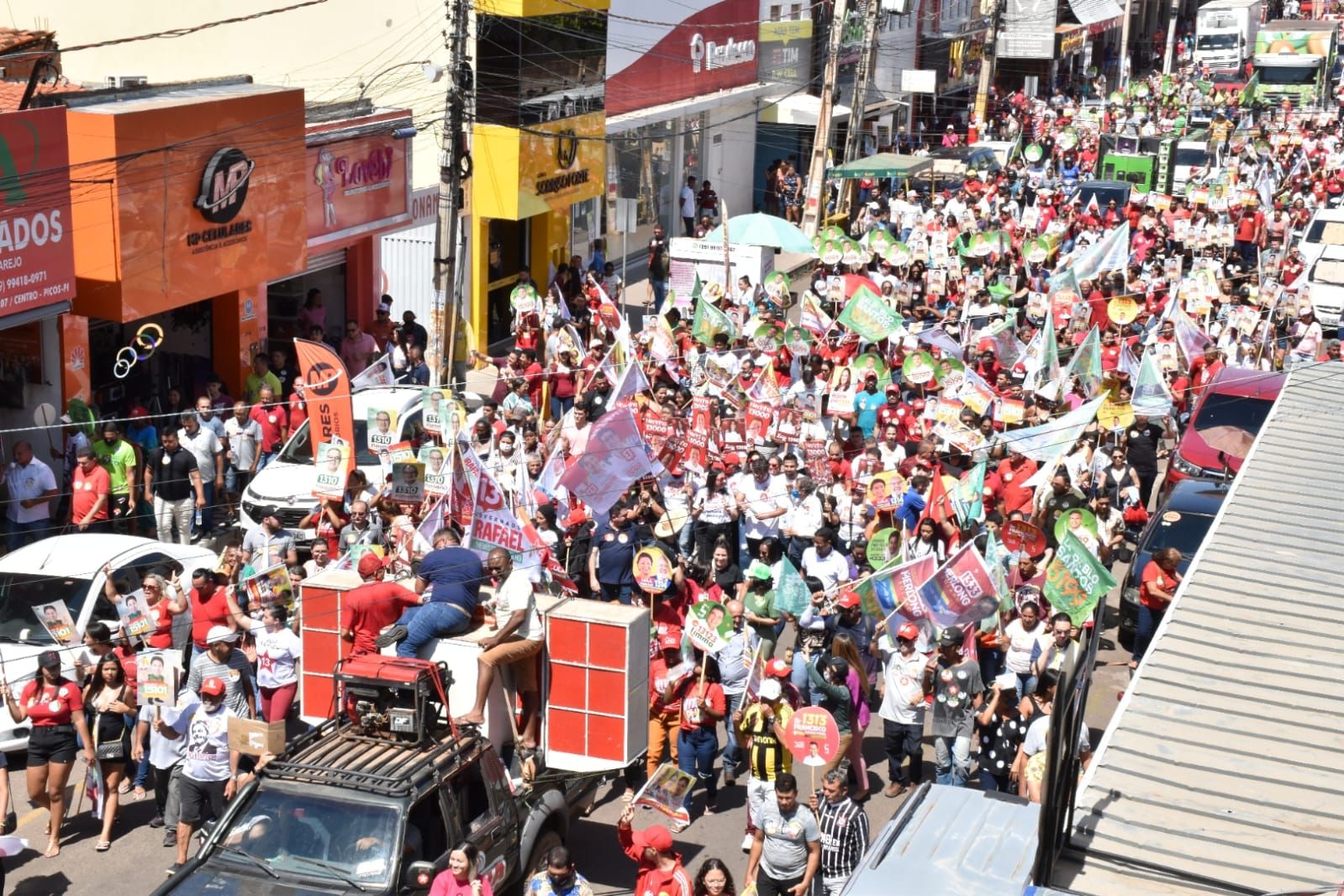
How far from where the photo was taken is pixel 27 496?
16.1 metres

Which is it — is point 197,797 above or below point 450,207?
below

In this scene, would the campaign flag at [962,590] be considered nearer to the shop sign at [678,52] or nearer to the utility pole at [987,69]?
the shop sign at [678,52]

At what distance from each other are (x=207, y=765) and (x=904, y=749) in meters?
4.91

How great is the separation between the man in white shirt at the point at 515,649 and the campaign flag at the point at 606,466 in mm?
3759

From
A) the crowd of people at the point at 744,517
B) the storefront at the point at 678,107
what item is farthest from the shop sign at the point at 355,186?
the storefront at the point at 678,107

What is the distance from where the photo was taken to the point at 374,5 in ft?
87.6

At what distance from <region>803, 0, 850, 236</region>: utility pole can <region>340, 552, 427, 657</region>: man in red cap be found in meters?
24.0

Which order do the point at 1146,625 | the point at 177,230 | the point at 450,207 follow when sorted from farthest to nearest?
the point at 450,207 → the point at 177,230 → the point at 1146,625

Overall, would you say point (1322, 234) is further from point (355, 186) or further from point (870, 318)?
point (355, 186)

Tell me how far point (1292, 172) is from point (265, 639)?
111 feet

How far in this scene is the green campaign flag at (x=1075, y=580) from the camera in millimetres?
13055

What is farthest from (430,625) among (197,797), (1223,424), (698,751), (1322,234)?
(1322,234)

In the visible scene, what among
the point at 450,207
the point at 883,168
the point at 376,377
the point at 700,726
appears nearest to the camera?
the point at 700,726

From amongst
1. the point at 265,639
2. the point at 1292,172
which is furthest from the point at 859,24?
the point at 265,639
